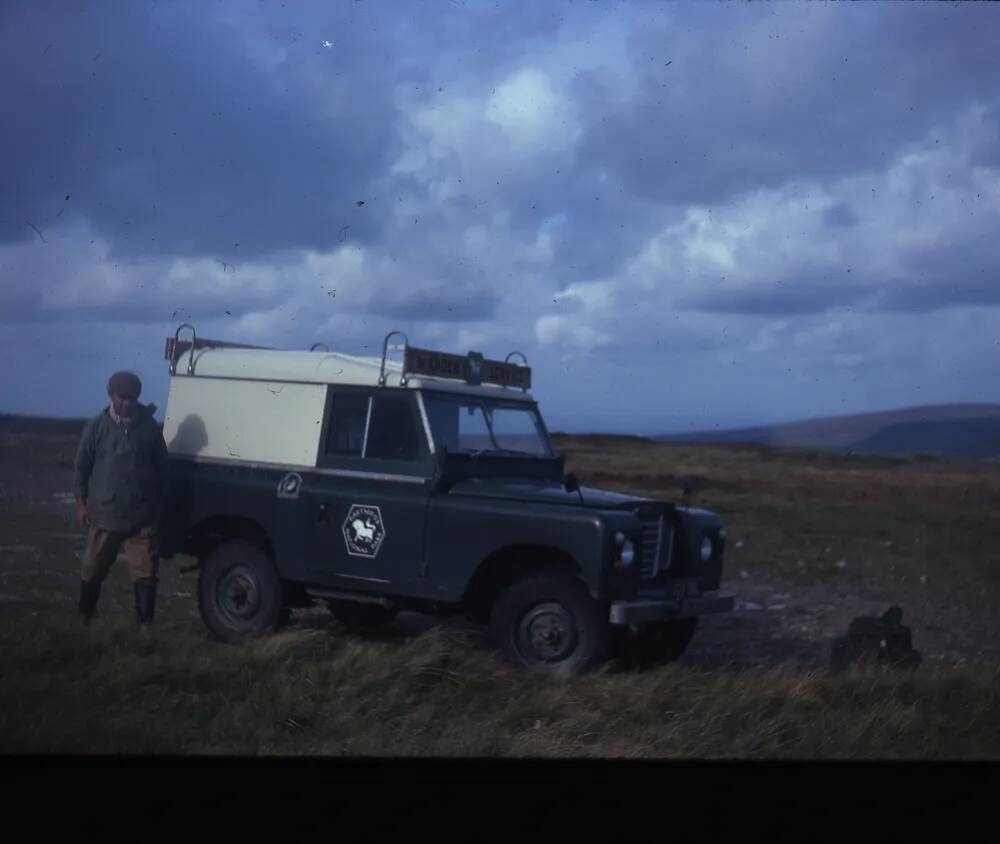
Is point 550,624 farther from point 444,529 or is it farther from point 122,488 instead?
point 122,488

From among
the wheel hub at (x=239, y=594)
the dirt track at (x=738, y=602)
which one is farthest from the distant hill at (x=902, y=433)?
the wheel hub at (x=239, y=594)

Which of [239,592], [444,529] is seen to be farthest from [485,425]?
[239,592]

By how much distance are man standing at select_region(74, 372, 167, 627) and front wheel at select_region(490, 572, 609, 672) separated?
239cm

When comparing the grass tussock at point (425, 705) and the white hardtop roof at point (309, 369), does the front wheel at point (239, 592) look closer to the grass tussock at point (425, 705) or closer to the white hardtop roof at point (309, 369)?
the grass tussock at point (425, 705)

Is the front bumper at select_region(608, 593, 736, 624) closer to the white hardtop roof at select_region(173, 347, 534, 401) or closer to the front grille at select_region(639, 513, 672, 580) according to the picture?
the front grille at select_region(639, 513, 672, 580)

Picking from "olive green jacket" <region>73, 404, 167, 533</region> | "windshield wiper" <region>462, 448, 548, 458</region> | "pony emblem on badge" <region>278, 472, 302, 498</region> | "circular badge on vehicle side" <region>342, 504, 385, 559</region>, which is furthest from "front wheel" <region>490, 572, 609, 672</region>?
"olive green jacket" <region>73, 404, 167, 533</region>

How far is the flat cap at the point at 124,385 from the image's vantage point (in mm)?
7805

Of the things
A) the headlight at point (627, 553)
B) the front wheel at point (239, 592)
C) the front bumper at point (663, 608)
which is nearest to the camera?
the front bumper at point (663, 608)

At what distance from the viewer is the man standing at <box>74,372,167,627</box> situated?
7.89 meters

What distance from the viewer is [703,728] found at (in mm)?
6215

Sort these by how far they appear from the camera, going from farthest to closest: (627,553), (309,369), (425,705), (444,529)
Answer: (309,369) → (444,529) → (627,553) → (425,705)

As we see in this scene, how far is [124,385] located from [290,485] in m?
1.24

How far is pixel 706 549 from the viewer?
26.2 feet

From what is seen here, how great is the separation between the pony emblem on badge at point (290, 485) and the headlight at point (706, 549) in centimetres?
266
